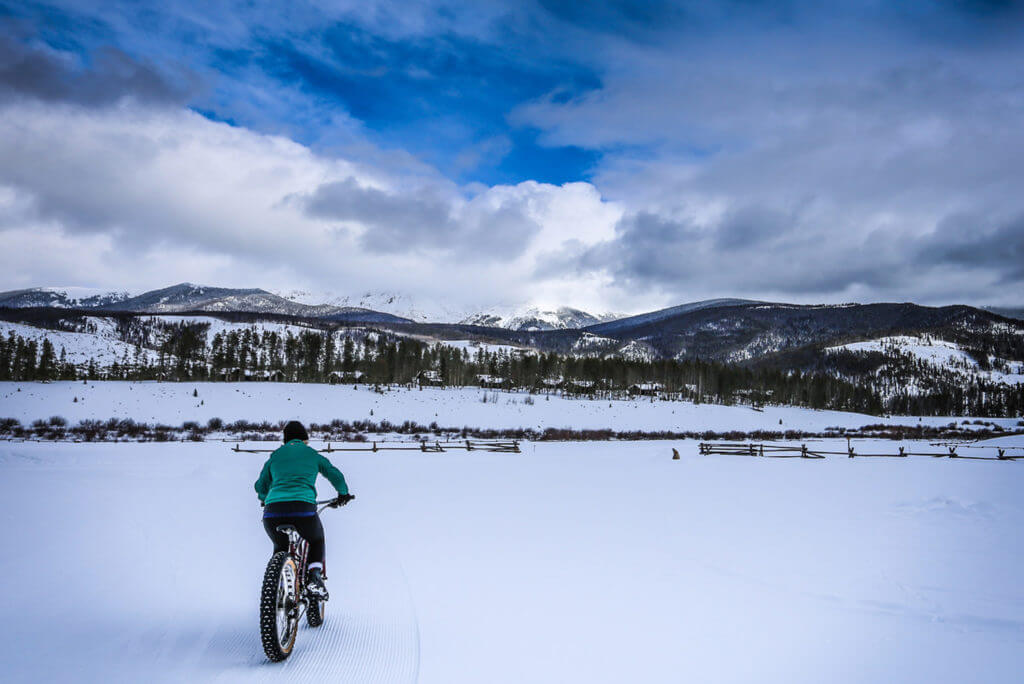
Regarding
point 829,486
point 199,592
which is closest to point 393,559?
point 199,592

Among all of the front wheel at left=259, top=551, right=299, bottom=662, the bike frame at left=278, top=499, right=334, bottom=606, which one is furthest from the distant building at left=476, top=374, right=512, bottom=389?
the front wheel at left=259, top=551, right=299, bottom=662

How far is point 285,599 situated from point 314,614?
0.95 metres

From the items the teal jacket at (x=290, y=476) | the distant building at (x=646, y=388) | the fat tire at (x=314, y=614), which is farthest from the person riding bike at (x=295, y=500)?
the distant building at (x=646, y=388)

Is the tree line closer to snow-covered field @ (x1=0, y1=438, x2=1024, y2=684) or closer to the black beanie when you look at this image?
snow-covered field @ (x1=0, y1=438, x2=1024, y2=684)

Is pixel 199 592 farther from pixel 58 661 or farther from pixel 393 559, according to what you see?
pixel 393 559

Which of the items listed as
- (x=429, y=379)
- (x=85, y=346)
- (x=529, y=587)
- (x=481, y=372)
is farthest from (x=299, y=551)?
(x=85, y=346)

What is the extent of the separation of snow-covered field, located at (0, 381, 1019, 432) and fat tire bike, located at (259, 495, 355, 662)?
1848 inches

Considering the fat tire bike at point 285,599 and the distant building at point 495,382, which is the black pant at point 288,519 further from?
the distant building at point 495,382

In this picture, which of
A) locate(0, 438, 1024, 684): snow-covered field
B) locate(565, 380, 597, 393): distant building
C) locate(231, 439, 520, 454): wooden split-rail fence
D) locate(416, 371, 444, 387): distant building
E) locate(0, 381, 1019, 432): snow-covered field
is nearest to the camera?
locate(0, 438, 1024, 684): snow-covered field

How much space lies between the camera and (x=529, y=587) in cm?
710

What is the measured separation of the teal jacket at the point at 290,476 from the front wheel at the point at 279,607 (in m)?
0.54

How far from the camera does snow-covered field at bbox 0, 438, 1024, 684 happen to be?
15.9 ft

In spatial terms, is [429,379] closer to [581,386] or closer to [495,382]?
[495,382]

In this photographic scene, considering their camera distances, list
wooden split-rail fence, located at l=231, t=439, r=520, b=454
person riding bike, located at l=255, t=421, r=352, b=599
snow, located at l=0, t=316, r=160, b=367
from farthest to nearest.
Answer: snow, located at l=0, t=316, r=160, b=367, wooden split-rail fence, located at l=231, t=439, r=520, b=454, person riding bike, located at l=255, t=421, r=352, b=599
